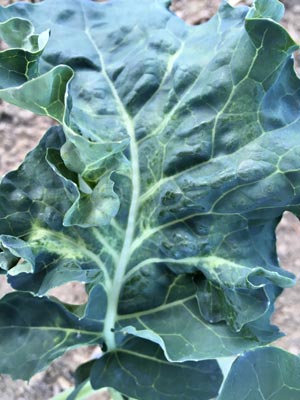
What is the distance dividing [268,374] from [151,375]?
6.1 inches

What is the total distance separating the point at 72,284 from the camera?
118cm

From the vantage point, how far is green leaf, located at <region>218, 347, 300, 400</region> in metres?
0.65

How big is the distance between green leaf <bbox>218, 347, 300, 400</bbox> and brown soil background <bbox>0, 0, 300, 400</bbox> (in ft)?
1.40

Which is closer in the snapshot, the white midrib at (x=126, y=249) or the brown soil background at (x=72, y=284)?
the white midrib at (x=126, y=249)

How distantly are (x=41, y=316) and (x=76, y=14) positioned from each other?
0.35 meters

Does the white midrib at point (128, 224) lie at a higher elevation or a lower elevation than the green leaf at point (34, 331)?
higher

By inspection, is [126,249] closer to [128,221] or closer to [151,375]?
[128,221]

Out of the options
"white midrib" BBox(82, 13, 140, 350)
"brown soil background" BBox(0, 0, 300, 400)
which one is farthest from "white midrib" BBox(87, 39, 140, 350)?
"brown soil background" BBox(0, 0, 300, 400)

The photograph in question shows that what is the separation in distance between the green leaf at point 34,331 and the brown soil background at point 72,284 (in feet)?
1.10

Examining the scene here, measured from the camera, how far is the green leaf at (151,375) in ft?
2.43

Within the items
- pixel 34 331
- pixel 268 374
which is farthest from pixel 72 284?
pixel 268 374

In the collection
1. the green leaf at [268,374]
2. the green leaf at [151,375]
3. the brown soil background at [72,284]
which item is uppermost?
the green leaf at [268,374]

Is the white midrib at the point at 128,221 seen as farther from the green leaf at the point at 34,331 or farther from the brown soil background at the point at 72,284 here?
the brown soil background at the point at 72,284

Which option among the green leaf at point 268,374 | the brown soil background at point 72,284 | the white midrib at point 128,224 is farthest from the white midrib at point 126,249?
the brown soil background at point 72,284
